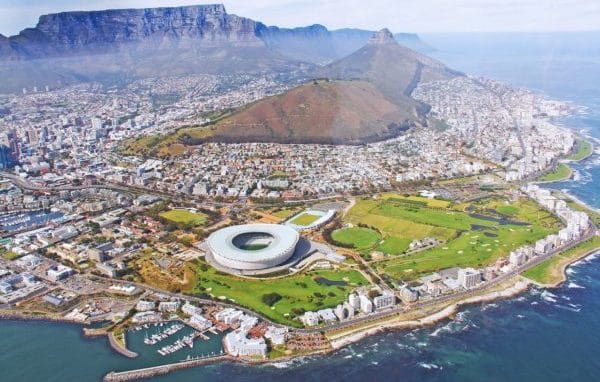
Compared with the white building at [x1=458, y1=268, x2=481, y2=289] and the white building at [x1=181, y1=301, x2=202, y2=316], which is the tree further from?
the white building at [x1=458, y1=268, x2=481, y2=289]

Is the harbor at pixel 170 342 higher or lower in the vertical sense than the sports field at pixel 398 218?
lower

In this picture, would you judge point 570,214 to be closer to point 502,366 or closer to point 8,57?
point 502,366

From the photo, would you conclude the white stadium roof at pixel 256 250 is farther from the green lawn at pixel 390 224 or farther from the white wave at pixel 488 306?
the white wave at pixel 488 306

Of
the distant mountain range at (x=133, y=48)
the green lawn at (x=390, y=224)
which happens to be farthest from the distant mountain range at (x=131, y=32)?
the green lawn at (x=390, y=224)

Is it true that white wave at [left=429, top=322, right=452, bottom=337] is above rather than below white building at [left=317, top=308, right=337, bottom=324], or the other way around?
below

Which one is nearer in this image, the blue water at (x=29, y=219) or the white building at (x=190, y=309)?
the white building at (x=190, y=309)

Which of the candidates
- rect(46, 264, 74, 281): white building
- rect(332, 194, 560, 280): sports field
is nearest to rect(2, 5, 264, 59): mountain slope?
rect(46, 264, 74, 281): white building
